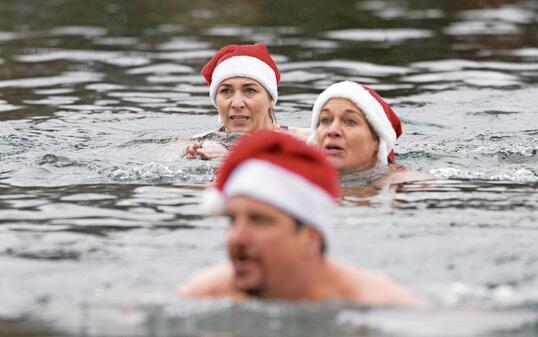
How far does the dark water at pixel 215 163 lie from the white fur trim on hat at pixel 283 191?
20.1 inches

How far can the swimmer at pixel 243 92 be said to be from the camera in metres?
14.7

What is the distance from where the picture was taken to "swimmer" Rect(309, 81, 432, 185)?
42.5 ft

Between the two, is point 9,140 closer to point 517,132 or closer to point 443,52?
point 517,132

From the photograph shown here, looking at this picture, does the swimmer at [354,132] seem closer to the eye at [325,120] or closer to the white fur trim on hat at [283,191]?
the eye at [325,120]

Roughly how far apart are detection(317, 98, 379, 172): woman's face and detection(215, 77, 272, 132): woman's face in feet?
5.46

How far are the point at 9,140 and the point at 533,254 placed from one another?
7073 mm

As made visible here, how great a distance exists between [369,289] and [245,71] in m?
7.16

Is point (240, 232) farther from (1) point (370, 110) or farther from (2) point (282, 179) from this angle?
(1) point (370, 110)

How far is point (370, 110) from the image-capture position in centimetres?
1312

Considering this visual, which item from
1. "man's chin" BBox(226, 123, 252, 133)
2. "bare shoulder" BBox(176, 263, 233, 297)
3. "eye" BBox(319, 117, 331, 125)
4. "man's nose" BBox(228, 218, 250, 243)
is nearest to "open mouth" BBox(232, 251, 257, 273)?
"man's nose" BBox(228, 218, 250, 243)

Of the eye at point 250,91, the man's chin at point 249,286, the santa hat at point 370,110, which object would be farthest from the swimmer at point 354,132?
the man's chin at point 249,286

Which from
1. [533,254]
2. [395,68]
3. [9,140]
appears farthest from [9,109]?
[533,254]

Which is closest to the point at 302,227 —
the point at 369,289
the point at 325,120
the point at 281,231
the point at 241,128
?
the point at 281,231

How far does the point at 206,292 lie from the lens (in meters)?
8.25
